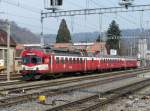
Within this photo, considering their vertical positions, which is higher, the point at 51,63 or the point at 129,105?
the point at 51,63

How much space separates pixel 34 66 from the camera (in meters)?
37.3

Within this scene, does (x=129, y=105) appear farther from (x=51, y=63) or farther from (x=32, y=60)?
(x=51, y=63)

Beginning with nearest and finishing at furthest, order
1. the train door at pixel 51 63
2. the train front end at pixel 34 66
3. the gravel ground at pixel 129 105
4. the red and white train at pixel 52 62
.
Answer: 1. the gravel ground at pixel 129 105
2. the train front end at pixel 34 66
3. the red and white train at pixel 52 62
4. the train door at pixel 51 63

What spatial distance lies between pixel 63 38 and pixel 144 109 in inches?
4706

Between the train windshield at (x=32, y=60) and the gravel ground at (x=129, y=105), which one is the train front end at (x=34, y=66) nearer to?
the train windshield at (x=32, y=60)

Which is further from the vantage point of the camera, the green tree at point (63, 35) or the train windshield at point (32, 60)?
the green tree at point (63, 35)

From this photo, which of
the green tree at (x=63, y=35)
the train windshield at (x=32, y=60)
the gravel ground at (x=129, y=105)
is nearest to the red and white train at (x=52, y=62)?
the train windshield at (x=32, y=60)

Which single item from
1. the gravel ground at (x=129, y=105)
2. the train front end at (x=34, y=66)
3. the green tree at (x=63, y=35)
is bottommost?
the gravel ground at (x=129, y=105)

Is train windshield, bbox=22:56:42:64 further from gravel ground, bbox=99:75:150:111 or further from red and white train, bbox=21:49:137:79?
gravel ground, bbox=99:75:150:111

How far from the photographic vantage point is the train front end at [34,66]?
37.2 meters

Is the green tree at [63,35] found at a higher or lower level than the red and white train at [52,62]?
higher

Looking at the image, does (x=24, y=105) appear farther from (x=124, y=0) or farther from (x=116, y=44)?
(x=116, y=44)

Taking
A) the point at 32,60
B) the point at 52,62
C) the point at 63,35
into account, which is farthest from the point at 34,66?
the point at 63,35

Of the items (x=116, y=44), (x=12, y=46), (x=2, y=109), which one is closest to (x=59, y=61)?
(x=12, y=46)
